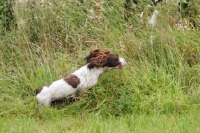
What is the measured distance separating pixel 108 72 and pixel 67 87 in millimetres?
689

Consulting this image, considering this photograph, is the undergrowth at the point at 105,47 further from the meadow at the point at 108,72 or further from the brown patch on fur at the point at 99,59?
the brown patch on fur at the point at 99,59

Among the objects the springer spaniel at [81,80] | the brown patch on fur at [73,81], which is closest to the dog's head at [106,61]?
the springer spaniel at [81,80]

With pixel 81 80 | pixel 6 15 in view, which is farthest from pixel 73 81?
pixel 6 15

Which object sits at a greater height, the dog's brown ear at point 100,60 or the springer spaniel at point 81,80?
the dog's brown ear at point 100,60

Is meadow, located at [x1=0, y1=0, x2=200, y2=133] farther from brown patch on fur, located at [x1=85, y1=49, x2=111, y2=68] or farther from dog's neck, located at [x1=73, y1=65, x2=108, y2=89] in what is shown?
brown patch on fur, located at [x1=85, y1=49, x2=111, y2=68]

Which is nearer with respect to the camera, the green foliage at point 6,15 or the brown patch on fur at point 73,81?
the brown patch on fur at point 73,81

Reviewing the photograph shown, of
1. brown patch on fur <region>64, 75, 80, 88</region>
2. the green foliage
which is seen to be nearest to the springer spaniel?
brown patch on fur <region>64, 75, 80, 88</region>

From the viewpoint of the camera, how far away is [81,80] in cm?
549

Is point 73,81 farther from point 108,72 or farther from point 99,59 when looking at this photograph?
point 108,72

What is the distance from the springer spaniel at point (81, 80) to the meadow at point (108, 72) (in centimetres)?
13

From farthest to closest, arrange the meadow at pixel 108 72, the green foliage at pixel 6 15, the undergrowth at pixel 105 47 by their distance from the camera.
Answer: the green foliage at pixel 6 15, the undergrowth at pixel 105 47, the meadow at pixel 108 72

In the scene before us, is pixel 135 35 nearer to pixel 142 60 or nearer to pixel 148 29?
pixel 148 29

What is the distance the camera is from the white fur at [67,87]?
5445 mm

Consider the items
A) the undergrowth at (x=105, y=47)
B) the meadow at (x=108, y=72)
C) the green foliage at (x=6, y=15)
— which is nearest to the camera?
the meadow at (x=108, y=72)
